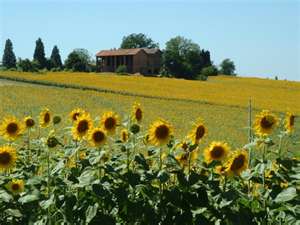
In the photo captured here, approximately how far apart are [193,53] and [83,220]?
276 feet

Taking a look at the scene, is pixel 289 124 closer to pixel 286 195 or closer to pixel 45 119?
pixel 286 195

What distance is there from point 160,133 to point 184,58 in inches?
3133

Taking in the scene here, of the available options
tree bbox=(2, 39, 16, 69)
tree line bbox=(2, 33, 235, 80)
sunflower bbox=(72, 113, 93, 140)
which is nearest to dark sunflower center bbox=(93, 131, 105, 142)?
sunflower bbox=(72, 113, 93, 140)

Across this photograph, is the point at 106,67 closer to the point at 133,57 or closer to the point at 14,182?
the point at 133,57

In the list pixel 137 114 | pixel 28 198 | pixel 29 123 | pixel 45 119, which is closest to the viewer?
pixel 28 198

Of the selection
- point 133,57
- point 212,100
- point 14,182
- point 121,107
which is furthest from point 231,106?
point 133,57

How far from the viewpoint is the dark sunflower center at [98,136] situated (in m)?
3.36

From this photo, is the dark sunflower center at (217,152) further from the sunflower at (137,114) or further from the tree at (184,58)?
the tree at (184,58)

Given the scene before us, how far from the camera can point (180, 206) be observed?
3.15 meters

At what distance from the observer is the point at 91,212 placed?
303 centimetres

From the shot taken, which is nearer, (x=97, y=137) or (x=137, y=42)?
(x=97, y=137)

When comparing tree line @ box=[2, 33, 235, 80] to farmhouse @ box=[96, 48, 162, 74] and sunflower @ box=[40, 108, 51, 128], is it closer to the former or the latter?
farmhouse @ box=[96, 48, 162, 74]

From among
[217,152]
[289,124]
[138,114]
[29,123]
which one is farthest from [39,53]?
[217,152]

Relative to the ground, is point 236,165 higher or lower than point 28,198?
higher
